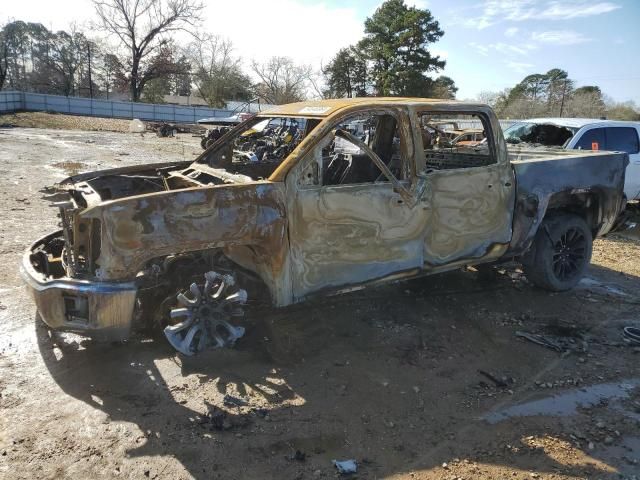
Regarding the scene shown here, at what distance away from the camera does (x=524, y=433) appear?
10.0 feet

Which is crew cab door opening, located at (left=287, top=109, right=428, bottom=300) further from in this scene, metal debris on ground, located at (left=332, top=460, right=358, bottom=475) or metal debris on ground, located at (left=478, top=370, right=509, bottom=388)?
metal debris on ground, located at (left=332, top=460, right=358, bottom=475)

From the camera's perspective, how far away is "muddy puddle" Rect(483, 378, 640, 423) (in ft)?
10.7

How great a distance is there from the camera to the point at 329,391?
3422mm

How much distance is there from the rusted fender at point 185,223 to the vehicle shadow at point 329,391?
2.78 feet

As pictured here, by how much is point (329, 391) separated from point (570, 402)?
1661 mm

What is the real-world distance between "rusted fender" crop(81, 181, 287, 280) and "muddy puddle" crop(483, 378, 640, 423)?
1.88 m

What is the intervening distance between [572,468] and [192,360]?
254cm

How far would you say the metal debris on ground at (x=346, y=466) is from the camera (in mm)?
2641

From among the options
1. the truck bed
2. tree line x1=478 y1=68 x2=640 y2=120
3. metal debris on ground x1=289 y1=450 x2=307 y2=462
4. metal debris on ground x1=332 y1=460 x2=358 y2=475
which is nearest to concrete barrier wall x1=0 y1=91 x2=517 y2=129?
tree line x1=478 y1=68 x2=640 y2=120

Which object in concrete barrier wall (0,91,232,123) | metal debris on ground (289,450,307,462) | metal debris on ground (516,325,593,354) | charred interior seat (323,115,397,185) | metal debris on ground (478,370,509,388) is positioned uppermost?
concrete barrier wall (0,91,232,123)

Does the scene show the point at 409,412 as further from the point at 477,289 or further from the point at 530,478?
the point at 477,289

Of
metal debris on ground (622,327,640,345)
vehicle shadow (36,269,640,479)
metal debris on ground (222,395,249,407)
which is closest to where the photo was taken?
vehicle shadow (36,269,640,479)

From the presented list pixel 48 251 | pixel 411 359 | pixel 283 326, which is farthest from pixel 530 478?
pixel 48 251

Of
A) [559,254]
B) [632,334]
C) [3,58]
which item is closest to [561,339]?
[632,334]
